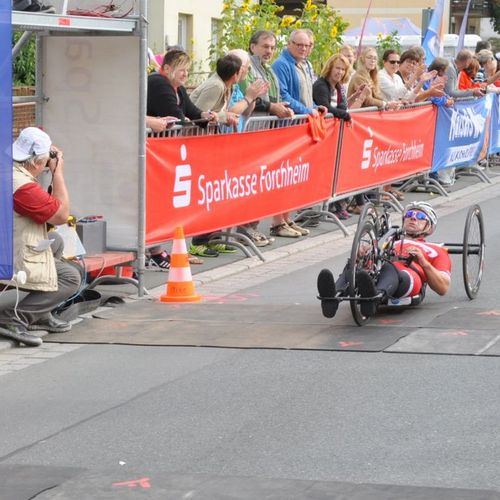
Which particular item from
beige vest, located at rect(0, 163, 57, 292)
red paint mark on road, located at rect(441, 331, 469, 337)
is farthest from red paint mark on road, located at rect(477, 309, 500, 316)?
beige vest, located at rect(0, 163, 57, 292)

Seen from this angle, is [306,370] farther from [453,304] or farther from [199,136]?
[199,136]

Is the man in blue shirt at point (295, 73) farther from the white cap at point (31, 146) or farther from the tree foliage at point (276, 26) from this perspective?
the tree foliage at point (276, 26)

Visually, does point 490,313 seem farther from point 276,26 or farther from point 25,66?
point 276,26

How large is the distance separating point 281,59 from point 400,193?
14.7ft

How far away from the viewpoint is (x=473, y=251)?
35.9 ft

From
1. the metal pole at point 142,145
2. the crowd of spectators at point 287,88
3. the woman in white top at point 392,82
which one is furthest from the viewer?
the woman in white top at point 392,82

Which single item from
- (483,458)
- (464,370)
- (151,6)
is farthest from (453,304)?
(151,6)

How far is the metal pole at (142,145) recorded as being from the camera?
35.7 ft

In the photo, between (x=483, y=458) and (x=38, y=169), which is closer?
(x=483, y=458)

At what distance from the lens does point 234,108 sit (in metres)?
13.5

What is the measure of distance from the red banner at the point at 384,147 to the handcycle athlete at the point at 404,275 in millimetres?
5489

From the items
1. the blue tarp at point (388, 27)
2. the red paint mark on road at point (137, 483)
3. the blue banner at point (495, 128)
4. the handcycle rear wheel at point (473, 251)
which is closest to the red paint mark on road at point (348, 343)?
the handcycle rear wheel at point (473, 251)

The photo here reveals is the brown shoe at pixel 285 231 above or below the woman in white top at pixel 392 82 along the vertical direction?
below

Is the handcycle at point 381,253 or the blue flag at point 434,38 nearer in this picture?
the handcycle at point 381,253
